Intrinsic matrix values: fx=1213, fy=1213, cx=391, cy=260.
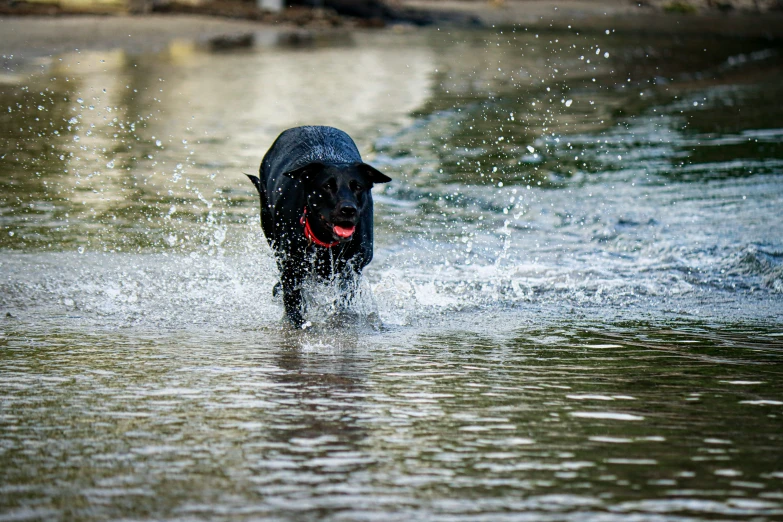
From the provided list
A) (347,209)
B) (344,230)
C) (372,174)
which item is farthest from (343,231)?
(372,174)

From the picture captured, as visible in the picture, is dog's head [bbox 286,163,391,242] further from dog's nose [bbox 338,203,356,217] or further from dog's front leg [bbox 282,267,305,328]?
dog's front leg [bbox 282,267,305,328]

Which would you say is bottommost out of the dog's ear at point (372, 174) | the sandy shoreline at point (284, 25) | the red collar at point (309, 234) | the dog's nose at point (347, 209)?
the red collar at point (309, 234)

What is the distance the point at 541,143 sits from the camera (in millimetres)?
15516

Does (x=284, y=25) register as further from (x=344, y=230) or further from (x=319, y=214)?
(x=344, y=230)

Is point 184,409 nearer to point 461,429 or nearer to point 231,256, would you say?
point 461,429

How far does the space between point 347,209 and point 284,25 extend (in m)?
34.6

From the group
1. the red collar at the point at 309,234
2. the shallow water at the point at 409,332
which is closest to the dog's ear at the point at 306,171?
the red collar at the point at 309,234

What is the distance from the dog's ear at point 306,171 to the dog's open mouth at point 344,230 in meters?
0.38

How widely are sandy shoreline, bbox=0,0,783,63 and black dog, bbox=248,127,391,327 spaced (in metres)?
16.3

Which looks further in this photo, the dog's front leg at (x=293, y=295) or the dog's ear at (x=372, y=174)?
the dog's front leg at (x=293, y=295)

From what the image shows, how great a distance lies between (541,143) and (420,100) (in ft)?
15.3

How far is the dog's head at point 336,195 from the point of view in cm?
673

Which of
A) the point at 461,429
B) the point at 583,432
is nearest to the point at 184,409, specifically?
the point at 461,429

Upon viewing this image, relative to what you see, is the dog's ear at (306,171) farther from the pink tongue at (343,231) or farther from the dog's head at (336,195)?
the pink tongue at (343,231)
